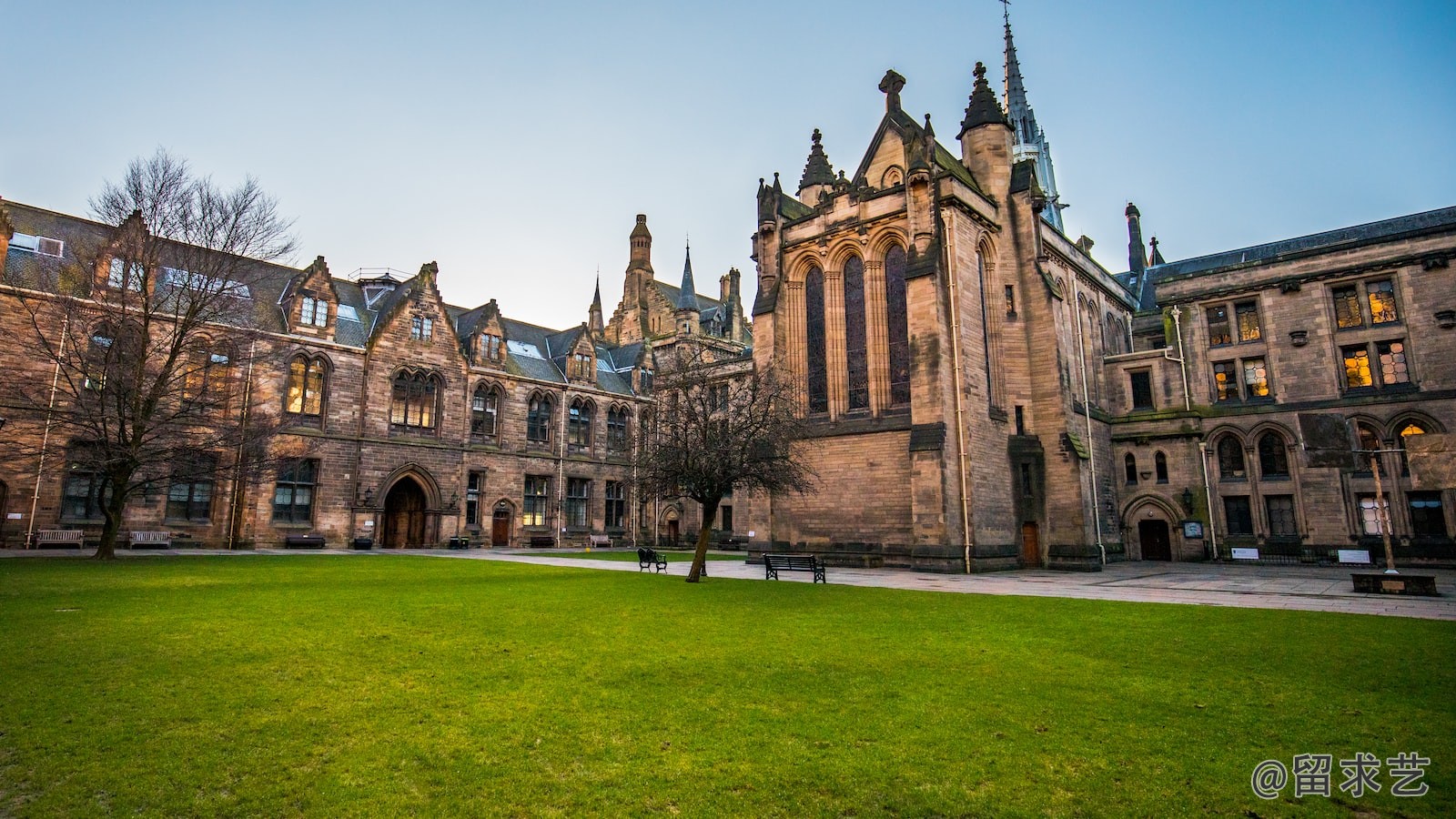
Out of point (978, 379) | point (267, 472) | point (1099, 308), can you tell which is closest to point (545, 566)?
point (267, 472)

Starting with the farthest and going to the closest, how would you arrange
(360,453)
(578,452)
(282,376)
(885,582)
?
(578,452) < (360,453) < (282,376) < (885,582)

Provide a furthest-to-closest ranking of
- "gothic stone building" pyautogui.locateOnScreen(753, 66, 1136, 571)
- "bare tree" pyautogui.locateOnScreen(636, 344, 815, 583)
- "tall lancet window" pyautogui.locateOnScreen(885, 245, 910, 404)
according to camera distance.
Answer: "tall lancet window" pyautogui.locateOnScreen(885, 245, 910, 404)
"gothic stone building" pyautogui.locateOnScreen(753, 66, 1136, 571)
"bare tree" pyautogui.locateOnScreen(636, 344, 815, 583)

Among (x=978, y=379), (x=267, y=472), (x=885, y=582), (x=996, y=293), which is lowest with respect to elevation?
(x=885, y=582)

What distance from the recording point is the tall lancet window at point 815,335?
3081 cm

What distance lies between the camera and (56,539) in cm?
2845

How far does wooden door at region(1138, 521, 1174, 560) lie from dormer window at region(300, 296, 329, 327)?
145ft

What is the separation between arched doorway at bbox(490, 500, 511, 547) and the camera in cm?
4372

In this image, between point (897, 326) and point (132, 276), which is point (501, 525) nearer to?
point (132, 276)

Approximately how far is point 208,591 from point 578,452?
34696mm

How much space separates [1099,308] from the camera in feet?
→ 126

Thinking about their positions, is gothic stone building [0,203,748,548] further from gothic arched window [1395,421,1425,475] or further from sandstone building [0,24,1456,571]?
gothic arched window [1395,421,1425,475]

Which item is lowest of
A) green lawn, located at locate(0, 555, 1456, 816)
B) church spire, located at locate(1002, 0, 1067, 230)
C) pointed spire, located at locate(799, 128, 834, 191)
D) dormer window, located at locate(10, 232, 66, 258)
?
green lawn, located at locate(0, 555, 1456, 816)

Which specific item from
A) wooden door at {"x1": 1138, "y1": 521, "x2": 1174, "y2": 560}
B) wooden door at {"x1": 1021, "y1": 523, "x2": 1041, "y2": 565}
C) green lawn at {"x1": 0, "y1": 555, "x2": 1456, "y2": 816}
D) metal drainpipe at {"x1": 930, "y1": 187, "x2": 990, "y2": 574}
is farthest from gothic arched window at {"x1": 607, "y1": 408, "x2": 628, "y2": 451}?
green lawn at {"x1": 0, "y1": 555, "x2": 1456, "y2": 816}

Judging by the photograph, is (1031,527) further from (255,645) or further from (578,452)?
(578,452)
